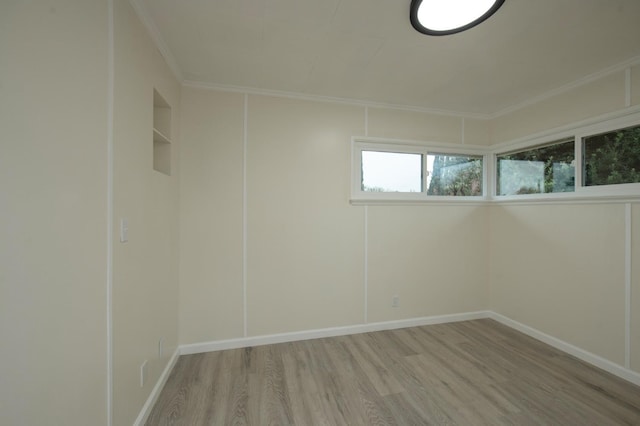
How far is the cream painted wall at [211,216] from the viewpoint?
7.68 ft

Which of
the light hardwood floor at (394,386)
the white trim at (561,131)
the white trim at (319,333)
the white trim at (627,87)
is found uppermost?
the white trim at (627,87)

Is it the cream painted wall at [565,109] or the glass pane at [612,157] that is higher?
the cream painted wall at [565,109]

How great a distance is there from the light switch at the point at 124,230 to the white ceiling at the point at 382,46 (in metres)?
1.29

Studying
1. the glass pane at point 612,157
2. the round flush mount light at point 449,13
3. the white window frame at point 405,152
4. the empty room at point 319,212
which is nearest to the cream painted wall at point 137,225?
the empty room at point 319,212

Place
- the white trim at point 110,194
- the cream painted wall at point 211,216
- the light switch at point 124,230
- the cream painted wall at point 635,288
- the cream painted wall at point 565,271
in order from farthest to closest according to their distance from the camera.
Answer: the cream painted wall at point 211,216 < the cream painted wall at point 565,271 < the cream painted wall at point 635,288 < the light switch at point 124,230 < the white trim at point 110,194

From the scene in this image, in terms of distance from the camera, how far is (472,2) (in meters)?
1.34

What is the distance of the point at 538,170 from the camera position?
2750 millimetres

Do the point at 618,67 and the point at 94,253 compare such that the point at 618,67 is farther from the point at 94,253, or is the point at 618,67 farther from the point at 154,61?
the point at 94,253

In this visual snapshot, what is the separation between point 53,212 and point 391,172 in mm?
2759

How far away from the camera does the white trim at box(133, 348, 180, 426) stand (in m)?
1.53

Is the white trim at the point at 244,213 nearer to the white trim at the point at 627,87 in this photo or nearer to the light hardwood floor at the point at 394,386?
the light hardwood floor at the point at 394,386

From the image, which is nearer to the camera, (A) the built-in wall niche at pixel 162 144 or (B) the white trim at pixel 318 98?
(A) the built-in wall niche at pixel 162 144

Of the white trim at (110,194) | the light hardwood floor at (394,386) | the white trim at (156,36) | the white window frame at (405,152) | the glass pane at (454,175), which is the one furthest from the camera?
the glass pane at (454,175)

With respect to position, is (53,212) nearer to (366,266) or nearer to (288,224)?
(288,224)
